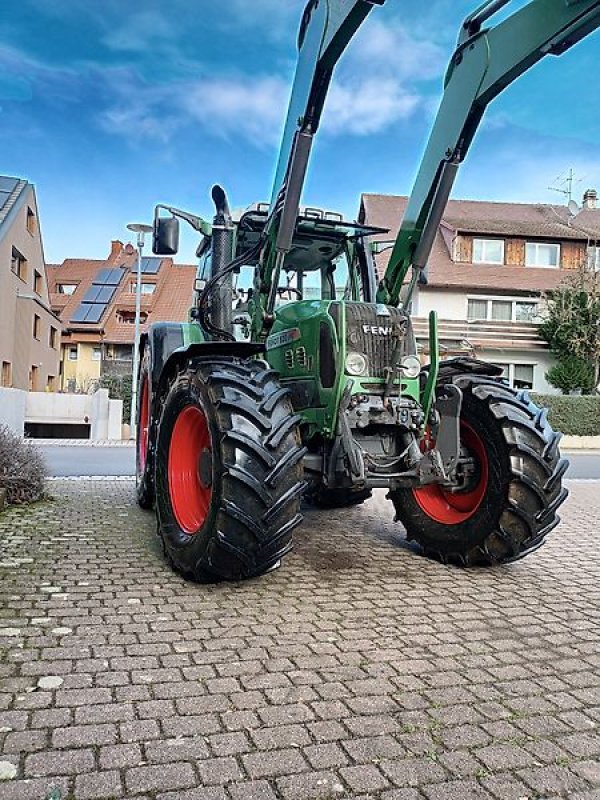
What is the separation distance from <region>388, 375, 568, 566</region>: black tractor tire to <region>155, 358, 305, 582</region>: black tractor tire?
1.48m

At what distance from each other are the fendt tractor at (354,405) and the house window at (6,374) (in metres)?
22.0

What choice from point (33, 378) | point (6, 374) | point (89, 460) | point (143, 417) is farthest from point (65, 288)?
point (143, 417)

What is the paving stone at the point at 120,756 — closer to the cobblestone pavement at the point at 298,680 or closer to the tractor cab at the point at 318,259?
the cobblestone pavement at the point at 298,680

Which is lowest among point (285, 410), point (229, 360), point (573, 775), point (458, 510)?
point (573, 775)

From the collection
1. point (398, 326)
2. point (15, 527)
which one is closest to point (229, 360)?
point (398, 326)

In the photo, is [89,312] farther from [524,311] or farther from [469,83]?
[469,83]

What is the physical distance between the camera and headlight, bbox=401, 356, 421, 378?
15.3 ft

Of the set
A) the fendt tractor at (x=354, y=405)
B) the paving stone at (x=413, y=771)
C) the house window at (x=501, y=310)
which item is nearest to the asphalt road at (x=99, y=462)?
the fendt tractor at (x=354, y=405)

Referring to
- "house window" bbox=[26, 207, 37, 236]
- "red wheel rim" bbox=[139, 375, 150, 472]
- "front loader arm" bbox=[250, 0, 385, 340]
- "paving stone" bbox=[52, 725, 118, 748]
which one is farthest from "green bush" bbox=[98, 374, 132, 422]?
"paving stone" bbox=[52, 725, 118, 748]

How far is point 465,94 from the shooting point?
4.54 m

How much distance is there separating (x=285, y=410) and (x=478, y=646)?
1607mm

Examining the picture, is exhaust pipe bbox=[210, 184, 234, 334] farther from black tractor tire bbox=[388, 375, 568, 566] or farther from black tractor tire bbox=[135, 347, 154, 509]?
black tractor tire bbox=[388, 375, 568, 566]

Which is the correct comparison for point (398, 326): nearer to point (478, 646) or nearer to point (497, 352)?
point (478, 646)

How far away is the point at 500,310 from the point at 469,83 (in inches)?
1006
